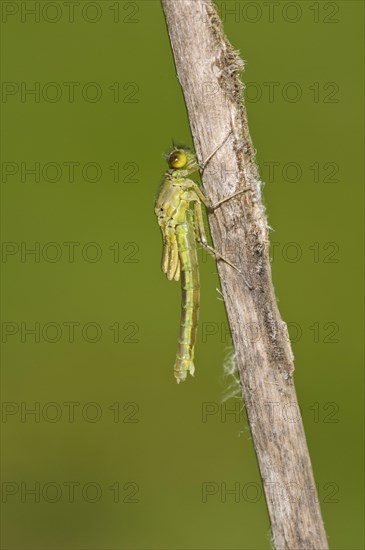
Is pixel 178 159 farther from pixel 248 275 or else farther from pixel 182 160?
pixel 248 275

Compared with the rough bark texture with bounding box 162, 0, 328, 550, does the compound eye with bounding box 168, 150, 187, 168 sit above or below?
above

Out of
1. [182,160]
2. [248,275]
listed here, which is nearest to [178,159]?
[182,160]

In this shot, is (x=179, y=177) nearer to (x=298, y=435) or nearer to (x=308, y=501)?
(x=298, y=435)

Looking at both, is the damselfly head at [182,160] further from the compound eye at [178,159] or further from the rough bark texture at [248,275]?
the rough bark texture at [248,275]

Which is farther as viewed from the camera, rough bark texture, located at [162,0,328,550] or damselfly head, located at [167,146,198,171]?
damselfly head, located at [167,146,198,171]

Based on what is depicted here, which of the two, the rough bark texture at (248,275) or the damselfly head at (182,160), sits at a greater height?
the damselfly head at (182,160)

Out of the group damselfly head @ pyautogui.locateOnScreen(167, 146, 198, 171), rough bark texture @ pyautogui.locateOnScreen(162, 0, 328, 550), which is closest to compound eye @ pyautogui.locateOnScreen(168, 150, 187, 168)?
damselfly head @ pyautogui.locateOnScreen(167, 146, 198, 171)

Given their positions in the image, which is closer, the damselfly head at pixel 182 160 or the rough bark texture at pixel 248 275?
the rough bark texture at pixel 248 275

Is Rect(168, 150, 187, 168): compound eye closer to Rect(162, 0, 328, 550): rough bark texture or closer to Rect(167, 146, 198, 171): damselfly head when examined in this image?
Rect(167, 146, 198, 171): damselfly head

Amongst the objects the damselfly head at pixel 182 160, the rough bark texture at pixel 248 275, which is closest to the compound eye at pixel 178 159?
the damselfly head at pixel 182 160
